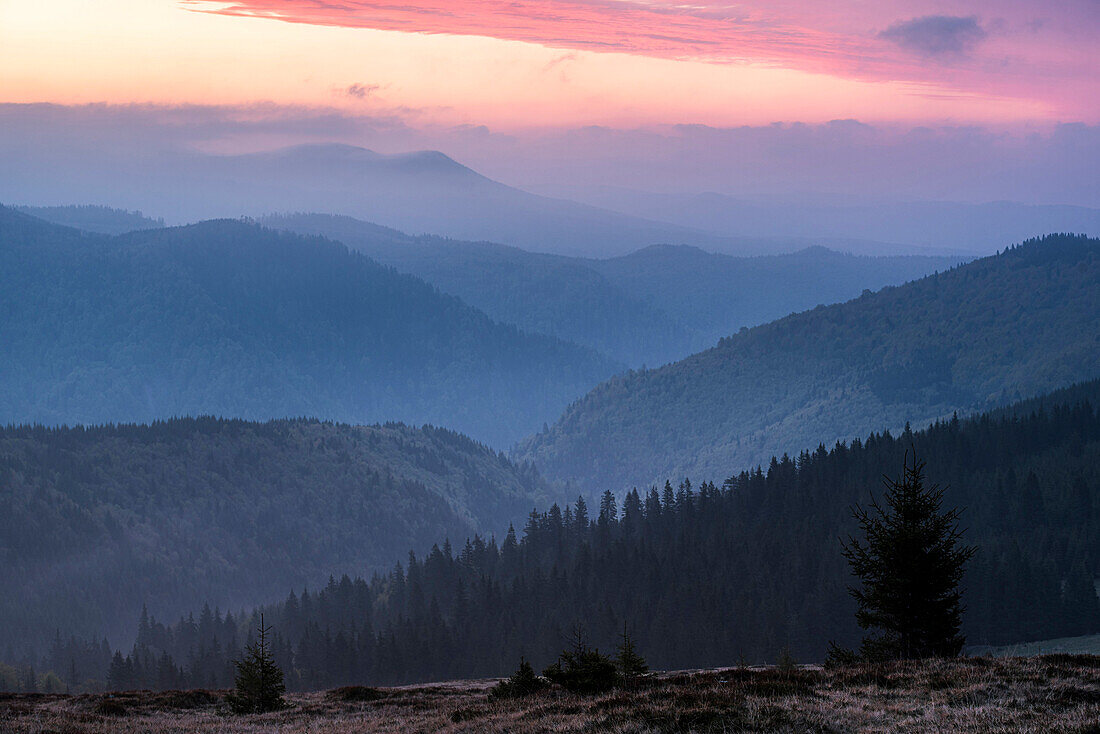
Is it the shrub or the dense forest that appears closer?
the shrub

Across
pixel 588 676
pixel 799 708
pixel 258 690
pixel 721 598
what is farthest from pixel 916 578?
pixel 721 598

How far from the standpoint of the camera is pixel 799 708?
28.2 m

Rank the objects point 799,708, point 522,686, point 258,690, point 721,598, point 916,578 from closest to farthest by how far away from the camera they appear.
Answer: point 799,708 → point 522,686 → point 916,578 → point 258,690 → point 721,598

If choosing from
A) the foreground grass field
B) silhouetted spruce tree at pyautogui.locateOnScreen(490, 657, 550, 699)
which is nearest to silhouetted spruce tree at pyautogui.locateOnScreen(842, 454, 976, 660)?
the foreground grass field

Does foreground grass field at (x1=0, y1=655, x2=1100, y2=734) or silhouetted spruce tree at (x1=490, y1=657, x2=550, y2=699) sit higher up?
foreground grass field at (x1=0, y1=655, x2=1100, y2=734)

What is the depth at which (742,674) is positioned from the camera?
4081 cm

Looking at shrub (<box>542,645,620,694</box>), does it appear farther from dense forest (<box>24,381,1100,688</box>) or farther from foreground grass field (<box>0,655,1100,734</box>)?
dense forest (<box>24,381,1100,688</box>)

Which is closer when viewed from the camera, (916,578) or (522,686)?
(522,686)

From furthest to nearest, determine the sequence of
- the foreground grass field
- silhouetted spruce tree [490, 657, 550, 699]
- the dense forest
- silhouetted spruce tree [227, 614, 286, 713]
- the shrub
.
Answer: the dense forest → silhouetted spruce tree [227, 614, 286, 713] → silhouetted spruce tree [490, 657, 550, 699] → the shrub → the foreground grass field

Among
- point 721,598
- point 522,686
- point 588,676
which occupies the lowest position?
point 721,598

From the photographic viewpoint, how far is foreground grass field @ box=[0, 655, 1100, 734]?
26.3 meters

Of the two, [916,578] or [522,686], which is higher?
[916,578]

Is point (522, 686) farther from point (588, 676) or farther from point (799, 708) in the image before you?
point (799, 708)

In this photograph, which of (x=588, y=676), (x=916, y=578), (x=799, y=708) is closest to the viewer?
(x=799, y=708)
